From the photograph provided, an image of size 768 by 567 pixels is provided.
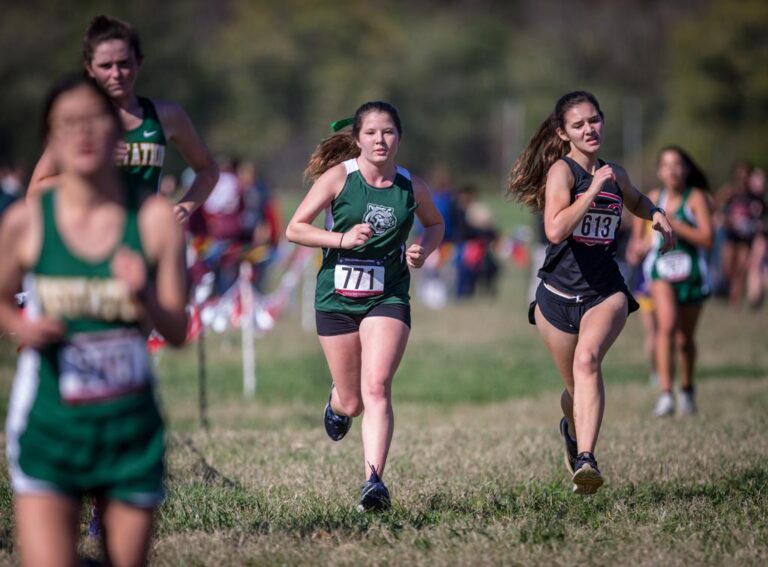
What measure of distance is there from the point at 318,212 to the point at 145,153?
1.01 metres

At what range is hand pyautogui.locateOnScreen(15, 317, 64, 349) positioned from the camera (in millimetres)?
3746

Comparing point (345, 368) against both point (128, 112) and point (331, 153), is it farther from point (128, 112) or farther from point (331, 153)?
point (128, 112)

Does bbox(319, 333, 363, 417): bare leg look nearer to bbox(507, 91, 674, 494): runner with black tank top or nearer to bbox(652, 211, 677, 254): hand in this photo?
bbox(507, 91, 674, 494): runner with black tank top

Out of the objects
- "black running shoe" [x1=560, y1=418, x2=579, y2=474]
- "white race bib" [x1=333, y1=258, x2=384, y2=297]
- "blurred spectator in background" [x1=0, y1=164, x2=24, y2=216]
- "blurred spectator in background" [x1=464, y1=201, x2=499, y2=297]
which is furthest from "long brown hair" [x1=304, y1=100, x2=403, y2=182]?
"blurred spectator in background" [x1=464, y1=201, x2=499, y2=297]

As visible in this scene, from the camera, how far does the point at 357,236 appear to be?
6113 mm

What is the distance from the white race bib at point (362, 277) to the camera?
253 inches

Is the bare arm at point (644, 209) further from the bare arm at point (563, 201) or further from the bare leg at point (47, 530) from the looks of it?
the bare leg at point (47, 530)

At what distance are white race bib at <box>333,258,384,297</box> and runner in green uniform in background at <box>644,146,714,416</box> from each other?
490cm

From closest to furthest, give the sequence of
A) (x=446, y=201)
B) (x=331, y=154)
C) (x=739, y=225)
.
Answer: (x=331, y=154) < (x=739, y=225) < (x=446, y=201)

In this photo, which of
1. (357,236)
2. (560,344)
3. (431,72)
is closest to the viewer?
(357,236)

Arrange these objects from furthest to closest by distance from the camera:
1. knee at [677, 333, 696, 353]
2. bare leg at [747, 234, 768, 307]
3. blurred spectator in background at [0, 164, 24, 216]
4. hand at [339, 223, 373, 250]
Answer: bare leg at [747, 234, 768, 307] < blurred spectator in background at [0, 164, 24, 216] < knee at [677, 333, 696, 353] < hand at [339, 223, 373, 250]

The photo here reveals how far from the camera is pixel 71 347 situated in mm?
3865

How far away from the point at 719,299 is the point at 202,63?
49.0 m

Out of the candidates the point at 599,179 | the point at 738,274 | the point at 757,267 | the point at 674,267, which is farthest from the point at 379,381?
the point at 738,274
